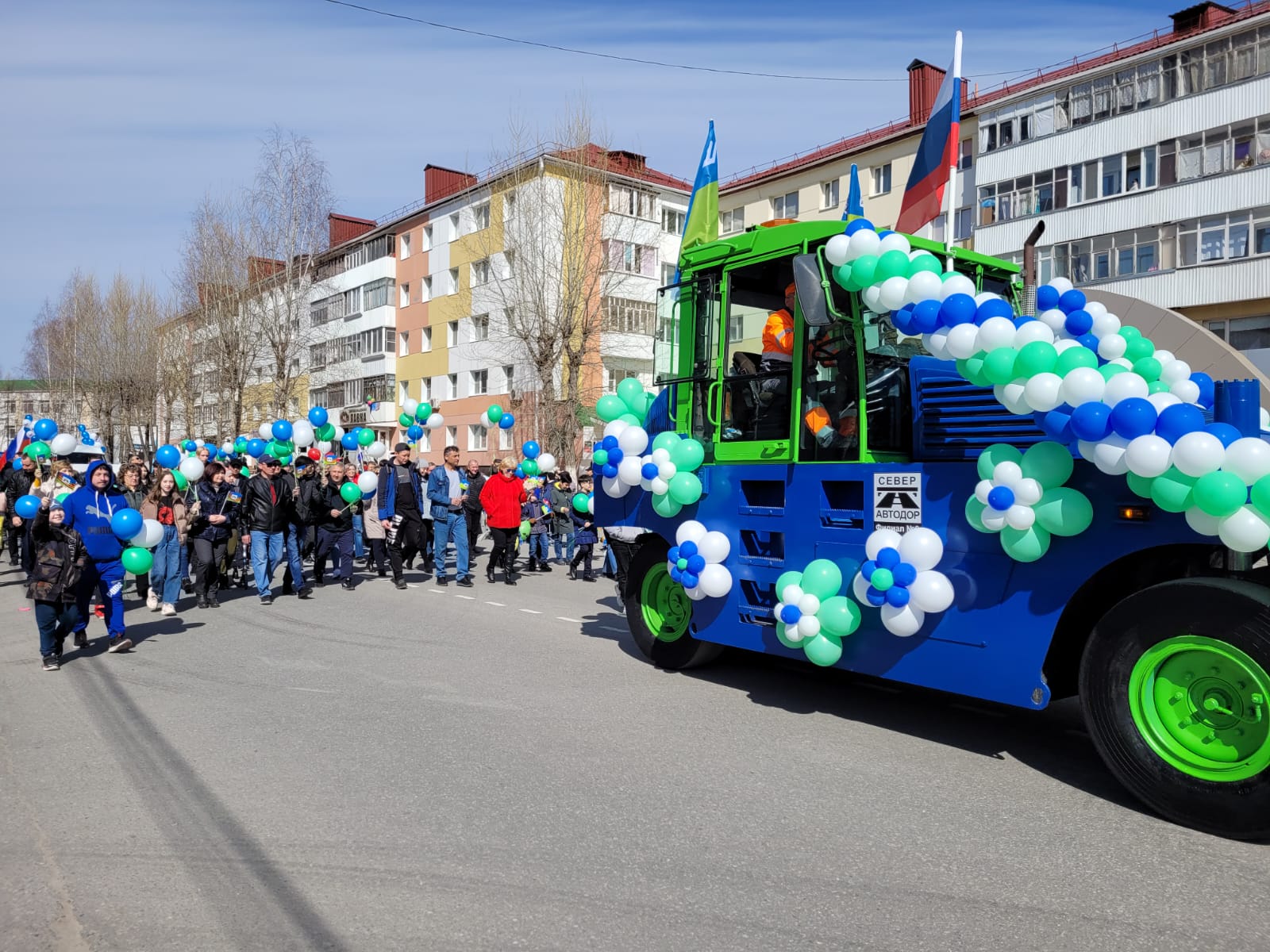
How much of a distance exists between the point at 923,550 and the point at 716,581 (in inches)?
68.6

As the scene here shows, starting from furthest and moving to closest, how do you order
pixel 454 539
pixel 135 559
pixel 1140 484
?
pixel 454 539 < pixel 135 559 < pixel 1140 484

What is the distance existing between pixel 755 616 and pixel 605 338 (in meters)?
30.6

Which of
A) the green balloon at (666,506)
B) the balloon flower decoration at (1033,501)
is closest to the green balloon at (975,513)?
the balloon flower decoration at (1033,501)

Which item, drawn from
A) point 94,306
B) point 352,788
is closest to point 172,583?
point 352,788

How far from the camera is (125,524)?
8.73 metres

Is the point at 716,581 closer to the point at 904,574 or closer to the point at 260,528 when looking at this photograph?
the point at 904,574

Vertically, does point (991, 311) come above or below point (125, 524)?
above

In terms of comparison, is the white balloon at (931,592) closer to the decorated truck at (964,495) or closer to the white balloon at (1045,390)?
the decorated truck at (964,495)

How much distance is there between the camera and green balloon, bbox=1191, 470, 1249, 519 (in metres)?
4.05

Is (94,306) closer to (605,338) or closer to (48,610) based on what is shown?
(605,338)

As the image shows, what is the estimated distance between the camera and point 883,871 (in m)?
4.02

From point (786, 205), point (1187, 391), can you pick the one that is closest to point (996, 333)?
point (1187, 391)

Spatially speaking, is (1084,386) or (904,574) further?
(904,574)

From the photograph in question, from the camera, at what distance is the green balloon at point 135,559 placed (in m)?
8.87
